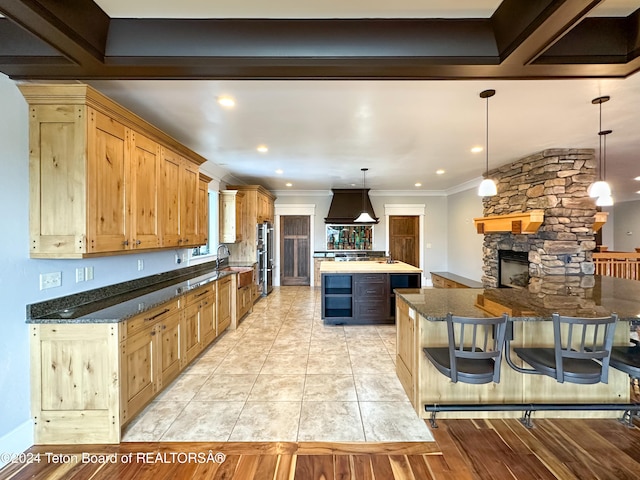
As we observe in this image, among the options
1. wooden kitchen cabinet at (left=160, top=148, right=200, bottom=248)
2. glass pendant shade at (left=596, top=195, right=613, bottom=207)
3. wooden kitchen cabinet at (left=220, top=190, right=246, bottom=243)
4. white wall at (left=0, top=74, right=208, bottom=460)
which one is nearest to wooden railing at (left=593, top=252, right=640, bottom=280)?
glass pendant shade at (left=596, top=195, right=613, bottom=207)

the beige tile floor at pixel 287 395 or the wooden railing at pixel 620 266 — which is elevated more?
the wooden railing at pixel 620 266

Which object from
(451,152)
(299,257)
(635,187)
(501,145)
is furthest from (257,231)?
(635,187)

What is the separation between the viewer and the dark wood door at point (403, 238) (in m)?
9.00

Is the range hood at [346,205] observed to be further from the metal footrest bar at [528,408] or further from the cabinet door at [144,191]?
the metal footrest bar at [528,408]

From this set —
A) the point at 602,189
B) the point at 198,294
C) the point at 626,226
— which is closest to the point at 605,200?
the point at 602,189

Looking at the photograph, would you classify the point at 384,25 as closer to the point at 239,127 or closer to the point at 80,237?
the point at 239,127

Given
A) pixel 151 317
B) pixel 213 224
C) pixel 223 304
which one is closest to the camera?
pixel 151 317

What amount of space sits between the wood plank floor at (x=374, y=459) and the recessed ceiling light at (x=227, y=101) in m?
2.82

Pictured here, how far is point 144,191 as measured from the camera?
284 centimetres

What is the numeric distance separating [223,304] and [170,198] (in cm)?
180

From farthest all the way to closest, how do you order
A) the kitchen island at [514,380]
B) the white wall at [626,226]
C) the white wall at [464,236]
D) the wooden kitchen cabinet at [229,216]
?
the white wall at [626,226], the white wall at [464,236], the wooden kitchen cabinet at [229,216], the kitchen island at [514,380]

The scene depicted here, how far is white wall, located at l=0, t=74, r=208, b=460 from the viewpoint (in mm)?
2006

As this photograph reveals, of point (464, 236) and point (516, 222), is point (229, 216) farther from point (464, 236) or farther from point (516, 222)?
point (464, 236)

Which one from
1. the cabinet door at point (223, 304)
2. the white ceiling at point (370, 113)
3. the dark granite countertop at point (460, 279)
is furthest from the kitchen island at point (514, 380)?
the dark granite countertop at point (460, 279)
